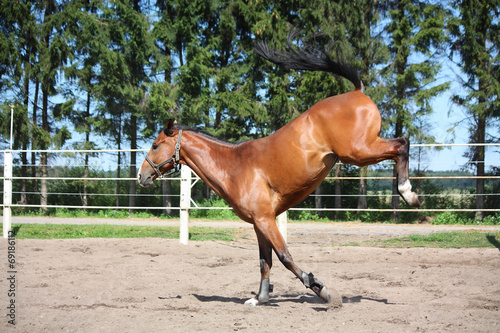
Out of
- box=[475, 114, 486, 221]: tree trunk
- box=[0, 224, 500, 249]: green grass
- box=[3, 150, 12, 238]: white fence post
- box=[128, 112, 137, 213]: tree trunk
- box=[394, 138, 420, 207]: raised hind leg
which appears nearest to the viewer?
box=[394, 138, 420, 207]: raised hind leg

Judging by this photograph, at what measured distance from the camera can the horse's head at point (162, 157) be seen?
448 cm

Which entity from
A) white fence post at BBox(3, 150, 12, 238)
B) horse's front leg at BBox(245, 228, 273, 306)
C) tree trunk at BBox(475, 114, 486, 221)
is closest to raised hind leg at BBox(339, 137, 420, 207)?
horse's front leg at BBox(245, 228, 273, 306)

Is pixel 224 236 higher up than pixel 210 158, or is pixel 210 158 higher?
pixel 210 158

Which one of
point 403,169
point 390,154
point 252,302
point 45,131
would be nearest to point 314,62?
point 390,154

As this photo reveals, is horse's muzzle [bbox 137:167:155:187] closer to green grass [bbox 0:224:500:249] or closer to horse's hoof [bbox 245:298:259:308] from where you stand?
horse's hoof [bbox 245:298:259:308]

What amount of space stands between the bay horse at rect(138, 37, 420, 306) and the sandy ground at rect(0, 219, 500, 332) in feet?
1.87

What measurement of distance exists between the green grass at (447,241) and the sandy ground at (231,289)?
0.71 metres

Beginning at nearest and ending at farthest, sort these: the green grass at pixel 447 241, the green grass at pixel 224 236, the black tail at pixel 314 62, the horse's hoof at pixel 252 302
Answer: the black tail at pixel 314 62
the horse's hoof at pixel 252 302
the green grass at pixel 447 241
the green grass at pixel 224 236

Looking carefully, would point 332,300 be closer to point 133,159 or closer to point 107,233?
point 107,233

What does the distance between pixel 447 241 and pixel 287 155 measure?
6.17 m

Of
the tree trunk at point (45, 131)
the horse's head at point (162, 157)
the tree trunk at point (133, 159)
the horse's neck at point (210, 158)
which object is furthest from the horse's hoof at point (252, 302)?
the tree trunk at point (45, 131)

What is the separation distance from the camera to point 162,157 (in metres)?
4.48

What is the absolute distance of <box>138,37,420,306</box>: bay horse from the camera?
353cm

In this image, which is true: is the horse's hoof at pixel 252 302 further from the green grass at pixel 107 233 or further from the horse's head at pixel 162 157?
the green grass at pixel 107 233
